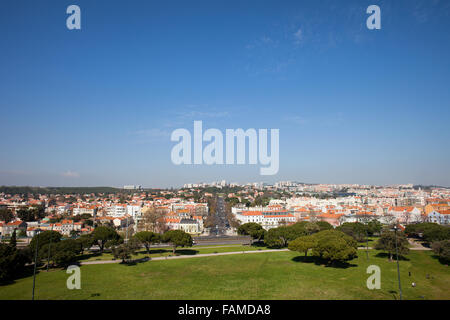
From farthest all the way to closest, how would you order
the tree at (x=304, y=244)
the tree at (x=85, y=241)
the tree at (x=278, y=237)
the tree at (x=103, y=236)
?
1. the tree at (x=278, y=237)
2. the tree at (x=103, y=236)
3. the tree at (x=85, y=241)
4. the tree at (x=304, y=244)

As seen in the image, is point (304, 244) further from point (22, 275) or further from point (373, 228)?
point (22, 275)

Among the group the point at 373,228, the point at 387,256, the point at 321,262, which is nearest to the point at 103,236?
the point at 321,262

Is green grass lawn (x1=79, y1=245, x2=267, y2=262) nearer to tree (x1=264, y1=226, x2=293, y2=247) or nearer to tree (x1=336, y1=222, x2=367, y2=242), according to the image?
tree (x1=264, y1=226, x2=293, y2=247)

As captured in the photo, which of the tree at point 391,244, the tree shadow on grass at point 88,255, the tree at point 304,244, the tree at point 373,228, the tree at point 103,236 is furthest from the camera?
the tree at point 373,228

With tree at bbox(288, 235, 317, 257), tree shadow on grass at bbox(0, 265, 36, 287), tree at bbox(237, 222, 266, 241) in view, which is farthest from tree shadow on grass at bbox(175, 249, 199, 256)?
tree shadow on grass at bbox(0, 265, 36, 287)

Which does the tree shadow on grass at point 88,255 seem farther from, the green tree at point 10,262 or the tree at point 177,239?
the tree at point 177,239

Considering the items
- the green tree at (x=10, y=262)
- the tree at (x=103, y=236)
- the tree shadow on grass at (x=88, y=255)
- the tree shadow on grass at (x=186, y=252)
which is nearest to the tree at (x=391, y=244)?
the tree shadow on grass at (x=186, y=252)
